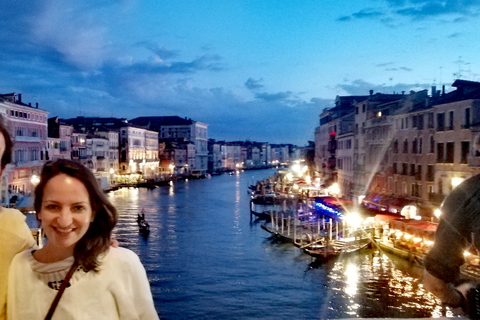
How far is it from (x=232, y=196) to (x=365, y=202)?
2025 cm

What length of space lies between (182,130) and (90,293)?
8289cm

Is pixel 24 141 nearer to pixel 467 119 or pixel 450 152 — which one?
pixel 450 152

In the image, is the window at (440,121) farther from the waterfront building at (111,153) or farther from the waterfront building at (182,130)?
the waterfront building at (182,130)

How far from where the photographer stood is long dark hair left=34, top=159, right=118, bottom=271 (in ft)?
4.61

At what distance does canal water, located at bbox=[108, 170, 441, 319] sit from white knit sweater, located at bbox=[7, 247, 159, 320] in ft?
33.9

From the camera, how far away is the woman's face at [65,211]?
1432 mm

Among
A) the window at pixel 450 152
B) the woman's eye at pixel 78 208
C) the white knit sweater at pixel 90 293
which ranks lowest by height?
the white knit sweater at pixel 90 293

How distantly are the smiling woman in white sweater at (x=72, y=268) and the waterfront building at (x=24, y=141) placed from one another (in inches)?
1150

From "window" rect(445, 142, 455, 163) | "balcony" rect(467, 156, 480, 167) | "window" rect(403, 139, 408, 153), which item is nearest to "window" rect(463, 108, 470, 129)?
"window" rect(445, 142, 455, 163)

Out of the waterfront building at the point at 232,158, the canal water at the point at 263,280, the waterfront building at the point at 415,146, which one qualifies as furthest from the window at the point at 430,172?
the waterfront building at the point at 232,158

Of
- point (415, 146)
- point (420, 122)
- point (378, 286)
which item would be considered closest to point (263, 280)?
point (378, 286)

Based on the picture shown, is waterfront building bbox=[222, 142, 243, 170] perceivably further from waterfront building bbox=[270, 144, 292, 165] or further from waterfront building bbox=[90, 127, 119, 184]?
waterfront building bbox=[90, 127, 119, 184]

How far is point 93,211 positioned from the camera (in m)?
1.49

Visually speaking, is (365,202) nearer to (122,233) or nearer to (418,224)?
(418,224)
